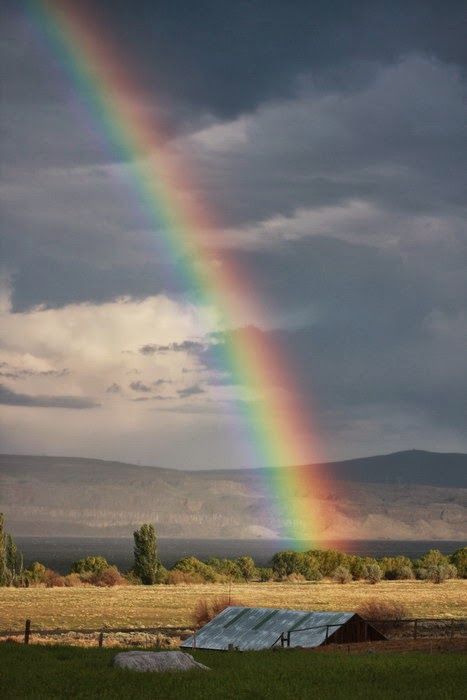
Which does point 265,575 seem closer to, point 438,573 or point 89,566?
point 89,566

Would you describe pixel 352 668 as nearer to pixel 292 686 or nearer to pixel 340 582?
pixel 292 686

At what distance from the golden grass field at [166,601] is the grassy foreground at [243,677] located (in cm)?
2346

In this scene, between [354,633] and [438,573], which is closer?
[354,633]

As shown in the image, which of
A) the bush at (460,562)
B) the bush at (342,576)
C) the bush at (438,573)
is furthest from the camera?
the bush at (460,562)

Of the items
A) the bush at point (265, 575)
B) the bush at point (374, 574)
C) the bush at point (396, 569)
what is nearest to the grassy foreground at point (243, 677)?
the bush at point (374, 574)

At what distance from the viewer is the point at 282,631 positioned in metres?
42.8

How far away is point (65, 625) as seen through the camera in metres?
57.3

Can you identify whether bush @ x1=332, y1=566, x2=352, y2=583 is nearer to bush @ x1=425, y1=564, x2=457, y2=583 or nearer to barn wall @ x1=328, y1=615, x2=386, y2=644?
bush @ x1=425, y1=564, x2=457, y2=583

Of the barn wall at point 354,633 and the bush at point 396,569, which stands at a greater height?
the bush at point 396,569

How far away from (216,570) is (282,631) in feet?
277

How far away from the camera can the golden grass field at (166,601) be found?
61312 mm

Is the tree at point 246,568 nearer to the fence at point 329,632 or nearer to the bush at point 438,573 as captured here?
the bush at point 438,573

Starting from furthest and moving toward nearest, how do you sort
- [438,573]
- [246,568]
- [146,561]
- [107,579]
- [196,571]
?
[246,568]
[196,571]
[146,561]
[438,573]
[107,579]

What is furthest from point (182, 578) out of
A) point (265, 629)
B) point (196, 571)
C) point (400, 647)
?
point (400, 647)
